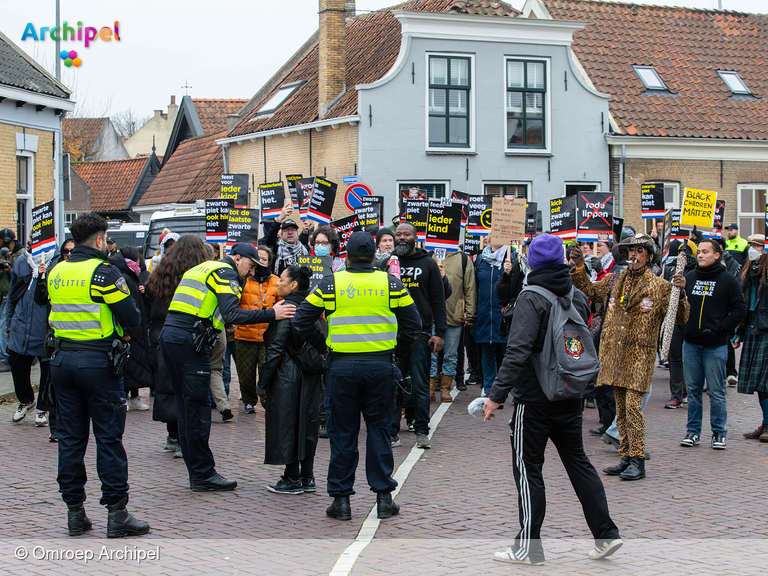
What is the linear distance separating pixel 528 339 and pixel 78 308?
9.56 feet

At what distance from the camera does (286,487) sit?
670 cm

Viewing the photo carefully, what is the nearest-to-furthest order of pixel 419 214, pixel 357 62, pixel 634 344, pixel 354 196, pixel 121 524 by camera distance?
pixel 121 524, pixel 634 344, pixel 419 214, pixel 354 196, pixel 357 62

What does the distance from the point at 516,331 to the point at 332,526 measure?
1882 millimetres

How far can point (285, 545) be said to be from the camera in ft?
17.8

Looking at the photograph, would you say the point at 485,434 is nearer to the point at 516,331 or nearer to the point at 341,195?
the point at 516,331

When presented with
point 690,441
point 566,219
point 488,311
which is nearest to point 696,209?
point 566,219

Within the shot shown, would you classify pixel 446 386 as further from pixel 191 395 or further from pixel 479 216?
pixel 191 395

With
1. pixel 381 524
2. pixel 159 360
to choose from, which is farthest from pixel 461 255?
pixel 381 524

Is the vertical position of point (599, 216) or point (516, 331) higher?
point (599, 216)

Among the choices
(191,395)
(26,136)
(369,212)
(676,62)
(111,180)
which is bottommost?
(191,395)

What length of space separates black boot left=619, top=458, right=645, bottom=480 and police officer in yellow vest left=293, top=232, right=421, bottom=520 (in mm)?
2081

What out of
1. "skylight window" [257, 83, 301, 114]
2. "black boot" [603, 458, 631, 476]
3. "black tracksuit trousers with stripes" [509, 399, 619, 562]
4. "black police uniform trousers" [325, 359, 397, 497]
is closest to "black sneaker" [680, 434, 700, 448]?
"black boot" [603, 458, 631, 476]

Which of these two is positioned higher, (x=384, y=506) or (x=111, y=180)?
(x=111, y=180)

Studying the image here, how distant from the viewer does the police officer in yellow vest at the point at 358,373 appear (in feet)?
19.7
